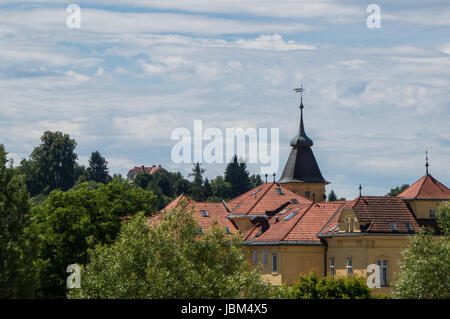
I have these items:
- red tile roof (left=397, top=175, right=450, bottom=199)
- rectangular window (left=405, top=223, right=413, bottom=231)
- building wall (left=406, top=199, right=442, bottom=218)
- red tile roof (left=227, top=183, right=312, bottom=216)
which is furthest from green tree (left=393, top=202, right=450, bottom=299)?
red tile roof (left=227, top=183, right=312, bottom=216)

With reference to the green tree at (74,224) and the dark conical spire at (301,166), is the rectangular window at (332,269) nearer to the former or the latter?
the green tree at (74,224)

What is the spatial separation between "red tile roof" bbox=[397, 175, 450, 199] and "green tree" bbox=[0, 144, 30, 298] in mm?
35652

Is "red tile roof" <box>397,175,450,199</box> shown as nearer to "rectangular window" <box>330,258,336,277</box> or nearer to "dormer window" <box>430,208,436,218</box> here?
"dormer window" <box>430,208,436,218</box>

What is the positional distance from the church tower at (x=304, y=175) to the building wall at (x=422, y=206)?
28643 millimetres

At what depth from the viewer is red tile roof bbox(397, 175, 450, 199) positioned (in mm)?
88938

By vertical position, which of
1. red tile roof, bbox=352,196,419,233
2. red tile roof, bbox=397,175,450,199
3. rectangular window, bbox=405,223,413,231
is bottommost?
rectangular window, bbox=405,223,413,231

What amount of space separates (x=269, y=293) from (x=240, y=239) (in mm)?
7501

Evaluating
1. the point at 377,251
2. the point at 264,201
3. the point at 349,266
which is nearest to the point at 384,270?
the point at 377,251

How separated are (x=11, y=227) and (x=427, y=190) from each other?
38.8 m

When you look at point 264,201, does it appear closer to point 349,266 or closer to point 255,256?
point 255,256

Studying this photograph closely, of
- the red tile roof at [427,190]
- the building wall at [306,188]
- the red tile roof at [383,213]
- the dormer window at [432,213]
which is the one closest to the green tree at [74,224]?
the red tile roof at [383,213]
